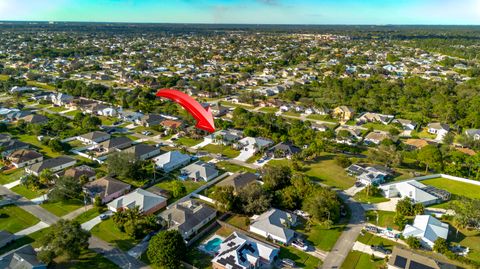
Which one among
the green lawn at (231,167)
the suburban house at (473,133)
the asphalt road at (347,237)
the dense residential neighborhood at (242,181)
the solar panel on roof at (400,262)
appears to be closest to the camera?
the solar panel on roof at (400,262)

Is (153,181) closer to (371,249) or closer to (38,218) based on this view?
(38,218)

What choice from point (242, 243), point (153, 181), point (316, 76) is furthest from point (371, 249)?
point (316, 76)

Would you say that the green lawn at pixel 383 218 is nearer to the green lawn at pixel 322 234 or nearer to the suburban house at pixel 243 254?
the green lawn at pixel 322 234

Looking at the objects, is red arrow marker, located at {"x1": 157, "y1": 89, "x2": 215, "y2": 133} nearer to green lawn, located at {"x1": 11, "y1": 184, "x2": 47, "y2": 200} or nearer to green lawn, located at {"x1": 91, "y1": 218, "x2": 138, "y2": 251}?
green lawn, located at {"x1": 91, "y1": 218, "x2": 138, "y2": 251}

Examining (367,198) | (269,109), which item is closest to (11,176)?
Result: (367,198)

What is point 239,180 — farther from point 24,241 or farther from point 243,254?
point 24,241

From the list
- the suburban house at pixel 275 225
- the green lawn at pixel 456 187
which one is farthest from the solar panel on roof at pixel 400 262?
the green lawn at pixel 456 187

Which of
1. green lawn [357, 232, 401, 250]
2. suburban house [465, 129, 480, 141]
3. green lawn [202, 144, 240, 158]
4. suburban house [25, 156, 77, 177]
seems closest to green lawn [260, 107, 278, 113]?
green lawn [202, 144, 240, 158]
